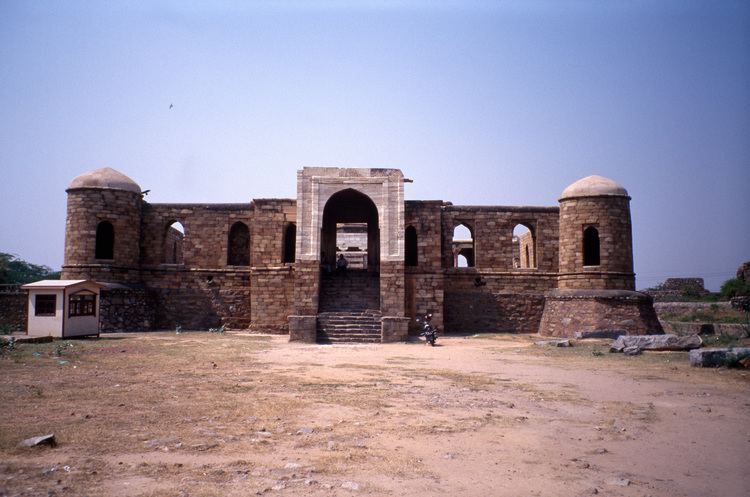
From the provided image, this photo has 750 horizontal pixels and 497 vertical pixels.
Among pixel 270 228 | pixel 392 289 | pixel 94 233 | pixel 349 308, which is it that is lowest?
pixel 349 308

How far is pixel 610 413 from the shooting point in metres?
6.52

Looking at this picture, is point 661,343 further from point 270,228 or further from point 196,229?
point 196,229

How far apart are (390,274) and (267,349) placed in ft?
18.7

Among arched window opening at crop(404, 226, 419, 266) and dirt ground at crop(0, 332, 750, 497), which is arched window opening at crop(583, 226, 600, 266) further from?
dirt ground at crop(0, 332, 750, 497)

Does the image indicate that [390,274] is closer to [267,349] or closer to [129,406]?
[267,349]

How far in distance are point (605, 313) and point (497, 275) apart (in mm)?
4345

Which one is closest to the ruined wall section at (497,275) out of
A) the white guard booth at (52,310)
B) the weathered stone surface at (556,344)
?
the weathered stone surface at (556,344)

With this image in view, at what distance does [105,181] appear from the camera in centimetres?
2030

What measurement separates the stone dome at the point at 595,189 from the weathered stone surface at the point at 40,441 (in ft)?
62.3

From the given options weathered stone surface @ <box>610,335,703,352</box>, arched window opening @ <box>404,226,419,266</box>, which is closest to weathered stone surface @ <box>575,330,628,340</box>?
weathered stone surface @ <box>610,335,703,352</box>

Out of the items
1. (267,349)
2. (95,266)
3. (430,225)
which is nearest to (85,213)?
(95,266)

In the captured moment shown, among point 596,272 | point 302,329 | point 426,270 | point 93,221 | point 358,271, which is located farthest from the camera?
point 358,271

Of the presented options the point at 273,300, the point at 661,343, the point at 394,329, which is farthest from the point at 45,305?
the point at 661,343

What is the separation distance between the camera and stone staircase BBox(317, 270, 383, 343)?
17234 mm
